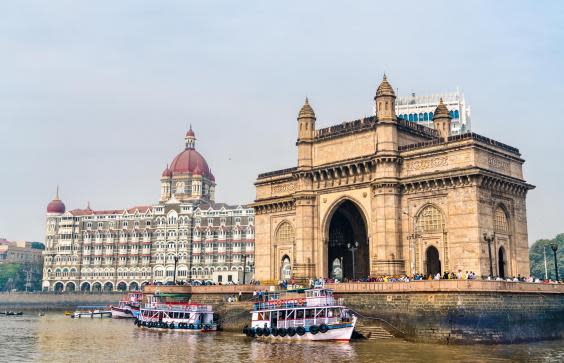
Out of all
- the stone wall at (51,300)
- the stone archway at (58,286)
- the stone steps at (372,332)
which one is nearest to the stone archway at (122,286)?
the stone wall at (51,300)

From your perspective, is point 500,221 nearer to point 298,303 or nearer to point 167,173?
point 298,303

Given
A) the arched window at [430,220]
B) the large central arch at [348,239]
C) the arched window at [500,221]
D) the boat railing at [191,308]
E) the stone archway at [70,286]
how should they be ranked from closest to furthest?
the arched window at [430,220] < the arched window at [500,221] < the boat railing at [191,308] < the large central arch at [348,239] < the stone archway at [70,286]

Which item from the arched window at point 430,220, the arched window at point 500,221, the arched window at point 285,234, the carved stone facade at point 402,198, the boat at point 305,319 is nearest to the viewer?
the boat at point 305,319

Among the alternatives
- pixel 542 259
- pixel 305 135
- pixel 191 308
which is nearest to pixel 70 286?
pixel 191 308

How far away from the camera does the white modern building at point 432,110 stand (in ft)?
387

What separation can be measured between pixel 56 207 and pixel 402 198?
120m

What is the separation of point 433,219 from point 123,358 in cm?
2845

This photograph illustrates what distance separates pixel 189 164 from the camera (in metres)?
153

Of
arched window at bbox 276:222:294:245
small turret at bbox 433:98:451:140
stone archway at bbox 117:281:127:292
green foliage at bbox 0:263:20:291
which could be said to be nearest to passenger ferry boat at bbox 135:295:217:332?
arched window at bbox 276:222:294:245

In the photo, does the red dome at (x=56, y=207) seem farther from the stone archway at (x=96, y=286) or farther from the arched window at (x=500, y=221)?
the arched window at (x=500, y=221)

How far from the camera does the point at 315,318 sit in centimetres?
4878

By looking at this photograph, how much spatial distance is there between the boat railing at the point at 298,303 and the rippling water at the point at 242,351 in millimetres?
3195

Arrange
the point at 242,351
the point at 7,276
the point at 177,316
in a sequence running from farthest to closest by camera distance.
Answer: the point at 7,276
the point at 177,316
the point at 242,351

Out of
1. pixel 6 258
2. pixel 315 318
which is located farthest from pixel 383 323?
pixel 6 258
